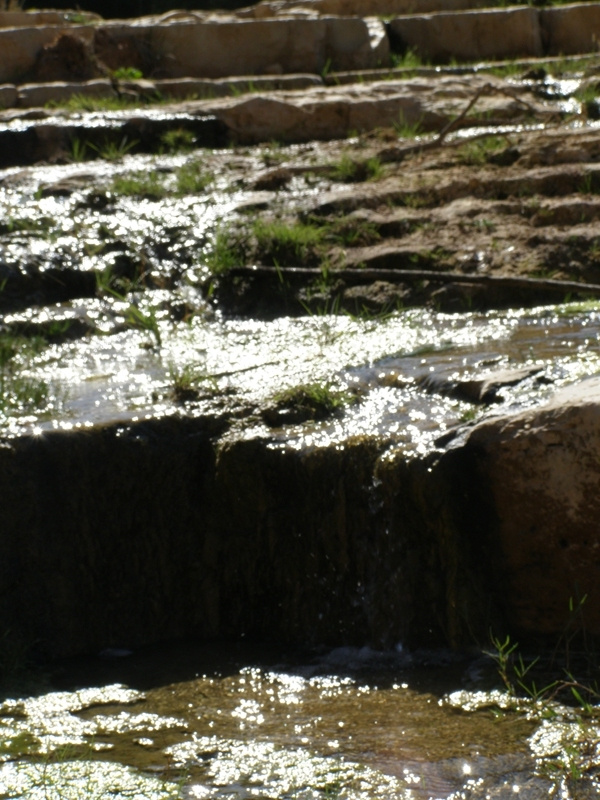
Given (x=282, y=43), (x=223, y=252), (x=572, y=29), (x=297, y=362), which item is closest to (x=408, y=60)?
(x=282, y=43)

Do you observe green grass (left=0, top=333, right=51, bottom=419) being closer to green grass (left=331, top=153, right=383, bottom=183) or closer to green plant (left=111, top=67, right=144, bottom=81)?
green grass (left=331, top=153, right=383, bottom=183)

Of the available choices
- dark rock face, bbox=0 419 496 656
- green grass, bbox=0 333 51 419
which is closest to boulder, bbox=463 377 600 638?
dark rock face, bbox=0 419 496 656

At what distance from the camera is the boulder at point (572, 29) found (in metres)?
9.11

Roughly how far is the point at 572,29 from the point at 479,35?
0.82 m

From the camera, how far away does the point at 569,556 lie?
2973 mm

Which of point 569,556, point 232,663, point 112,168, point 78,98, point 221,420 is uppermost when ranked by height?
point 78,98

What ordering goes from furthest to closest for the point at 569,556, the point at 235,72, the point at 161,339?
the point at 235,72
the point at 161,339
the point at 569,556

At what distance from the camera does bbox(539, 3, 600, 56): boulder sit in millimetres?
9109

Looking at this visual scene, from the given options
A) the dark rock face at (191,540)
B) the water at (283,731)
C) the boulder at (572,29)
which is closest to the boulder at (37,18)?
the boulder at (572,29)

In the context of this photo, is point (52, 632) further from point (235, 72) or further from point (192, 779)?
point (235, 72)

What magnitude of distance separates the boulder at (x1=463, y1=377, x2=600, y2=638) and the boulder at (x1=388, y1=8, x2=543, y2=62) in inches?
264

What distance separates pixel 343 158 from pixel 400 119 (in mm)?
1019

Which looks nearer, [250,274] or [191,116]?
[250,274]

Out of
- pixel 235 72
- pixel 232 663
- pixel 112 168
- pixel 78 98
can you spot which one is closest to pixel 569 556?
pixel 232 663
